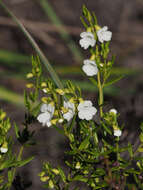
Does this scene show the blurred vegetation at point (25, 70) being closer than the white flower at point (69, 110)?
No

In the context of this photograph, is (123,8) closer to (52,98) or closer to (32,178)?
(32,178)

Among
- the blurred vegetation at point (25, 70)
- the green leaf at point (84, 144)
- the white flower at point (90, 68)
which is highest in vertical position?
the blurred vegetation at point (25, 70)

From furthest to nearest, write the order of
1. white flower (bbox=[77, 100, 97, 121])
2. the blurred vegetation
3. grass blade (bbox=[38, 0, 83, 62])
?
1. grass blade (bbox=[38, 0, 83, 62])
2. the blurred vegetation
3. white flower (bbox=[77, 100, 97, 121])

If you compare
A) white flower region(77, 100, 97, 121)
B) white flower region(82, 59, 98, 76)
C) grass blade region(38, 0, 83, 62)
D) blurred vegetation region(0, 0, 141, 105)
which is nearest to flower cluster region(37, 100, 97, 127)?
white flower region(77, 100, 97, 121)

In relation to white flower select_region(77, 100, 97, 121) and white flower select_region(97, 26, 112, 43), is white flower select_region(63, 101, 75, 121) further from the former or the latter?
white flower select_region(97, 26, 112, 43)

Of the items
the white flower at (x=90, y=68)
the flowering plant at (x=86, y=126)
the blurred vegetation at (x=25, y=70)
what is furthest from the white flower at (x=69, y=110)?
the blurred vegetation at (x=25, y=70)

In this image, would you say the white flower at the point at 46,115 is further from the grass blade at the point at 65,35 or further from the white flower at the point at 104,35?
the grass blade at the point at 65,35

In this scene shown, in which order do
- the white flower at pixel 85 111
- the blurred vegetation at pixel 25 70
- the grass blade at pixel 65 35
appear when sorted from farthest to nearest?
1. the grass blade at pixel 65 35
2. the blurred vegetation at pixel 25 70
3. the white flower at pixel 85 111

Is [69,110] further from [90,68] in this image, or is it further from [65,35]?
[65,35]

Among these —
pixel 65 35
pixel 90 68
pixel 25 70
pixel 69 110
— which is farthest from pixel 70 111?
pixel 65 35

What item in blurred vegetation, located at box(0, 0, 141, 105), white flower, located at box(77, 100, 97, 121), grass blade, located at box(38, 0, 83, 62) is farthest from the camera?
grass blade, located at box(38, 0, 83, 62)

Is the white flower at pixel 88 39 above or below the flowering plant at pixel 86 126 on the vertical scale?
above

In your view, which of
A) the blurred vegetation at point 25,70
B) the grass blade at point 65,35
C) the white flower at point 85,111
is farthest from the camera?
the grass blade at point 65,35
